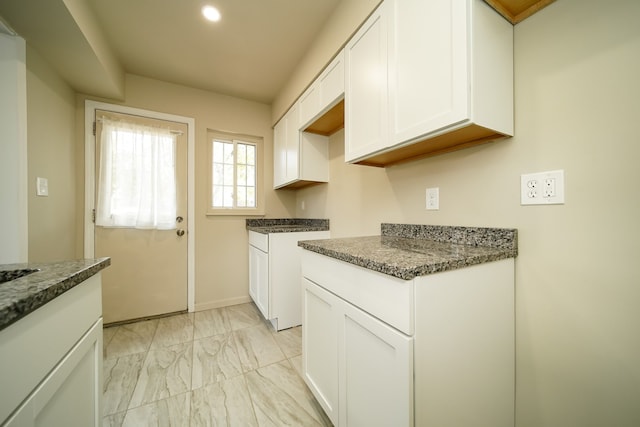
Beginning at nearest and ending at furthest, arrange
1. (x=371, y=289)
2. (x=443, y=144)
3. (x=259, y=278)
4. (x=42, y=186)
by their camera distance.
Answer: (x=371, y=289) → (x=443, y=144) → (x=42, y=186) → (x=259, y=278)

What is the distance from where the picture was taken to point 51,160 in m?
1.70

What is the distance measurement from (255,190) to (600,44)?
2750 mm

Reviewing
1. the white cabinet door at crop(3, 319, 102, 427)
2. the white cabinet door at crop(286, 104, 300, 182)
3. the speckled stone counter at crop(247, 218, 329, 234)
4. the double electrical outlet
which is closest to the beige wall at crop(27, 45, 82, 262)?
the white cabinet door at crop(3, 319, 102, 427)

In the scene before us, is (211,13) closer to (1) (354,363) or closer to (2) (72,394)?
(2) (72,394)

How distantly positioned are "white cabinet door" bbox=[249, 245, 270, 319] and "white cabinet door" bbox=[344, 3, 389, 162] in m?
1.35

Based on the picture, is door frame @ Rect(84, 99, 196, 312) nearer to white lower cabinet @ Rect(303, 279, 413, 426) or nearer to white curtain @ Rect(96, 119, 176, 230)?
white curtain @ Rect(96, 119, 176, 230)

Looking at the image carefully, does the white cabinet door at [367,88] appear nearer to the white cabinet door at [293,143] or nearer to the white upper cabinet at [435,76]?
the white upper cabinet at [435,76]

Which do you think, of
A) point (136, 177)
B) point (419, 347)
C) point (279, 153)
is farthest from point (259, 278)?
point (419, 347)

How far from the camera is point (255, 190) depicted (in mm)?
2875

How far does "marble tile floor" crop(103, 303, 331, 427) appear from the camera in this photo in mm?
1195

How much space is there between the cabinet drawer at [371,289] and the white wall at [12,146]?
6.01 ft

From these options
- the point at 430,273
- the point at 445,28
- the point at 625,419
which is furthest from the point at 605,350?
the point at 445,28

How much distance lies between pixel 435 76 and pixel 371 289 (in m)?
0.83

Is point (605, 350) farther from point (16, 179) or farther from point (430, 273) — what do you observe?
point (16, 179)
